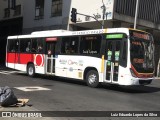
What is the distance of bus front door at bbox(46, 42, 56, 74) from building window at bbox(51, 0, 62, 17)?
656 inches

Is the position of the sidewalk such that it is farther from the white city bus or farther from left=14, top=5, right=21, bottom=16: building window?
left=14, top=5, right=21, bottom=16: building window

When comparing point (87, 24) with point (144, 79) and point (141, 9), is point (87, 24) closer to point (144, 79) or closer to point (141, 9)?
point (141, 9)

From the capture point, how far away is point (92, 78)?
17.9 metres

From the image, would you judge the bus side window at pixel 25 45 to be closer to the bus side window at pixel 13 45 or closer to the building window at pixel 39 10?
the bus side window at pixel 13 45

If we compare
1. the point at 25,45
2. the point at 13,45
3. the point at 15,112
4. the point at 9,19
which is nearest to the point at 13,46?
the point at 13,45

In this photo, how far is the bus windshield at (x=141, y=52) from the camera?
1633cm

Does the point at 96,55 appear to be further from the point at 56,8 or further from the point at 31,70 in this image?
the point at 56,8

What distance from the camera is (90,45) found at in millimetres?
18141

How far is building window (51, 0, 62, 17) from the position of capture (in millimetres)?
37531

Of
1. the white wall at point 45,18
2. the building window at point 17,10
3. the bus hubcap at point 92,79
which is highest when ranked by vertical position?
the building window at point 17,10

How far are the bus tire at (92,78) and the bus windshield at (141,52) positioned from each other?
2308 mm

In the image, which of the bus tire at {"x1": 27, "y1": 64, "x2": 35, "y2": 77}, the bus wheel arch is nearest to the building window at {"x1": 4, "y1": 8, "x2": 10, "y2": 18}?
the bus tire at {"x1": 27, "y1": 64, "x2": 35, "y2": 77}

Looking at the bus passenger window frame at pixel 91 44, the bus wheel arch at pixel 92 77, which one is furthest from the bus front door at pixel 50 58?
the bus wheel arch at pixel 92 77

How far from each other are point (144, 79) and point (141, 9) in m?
19.3
